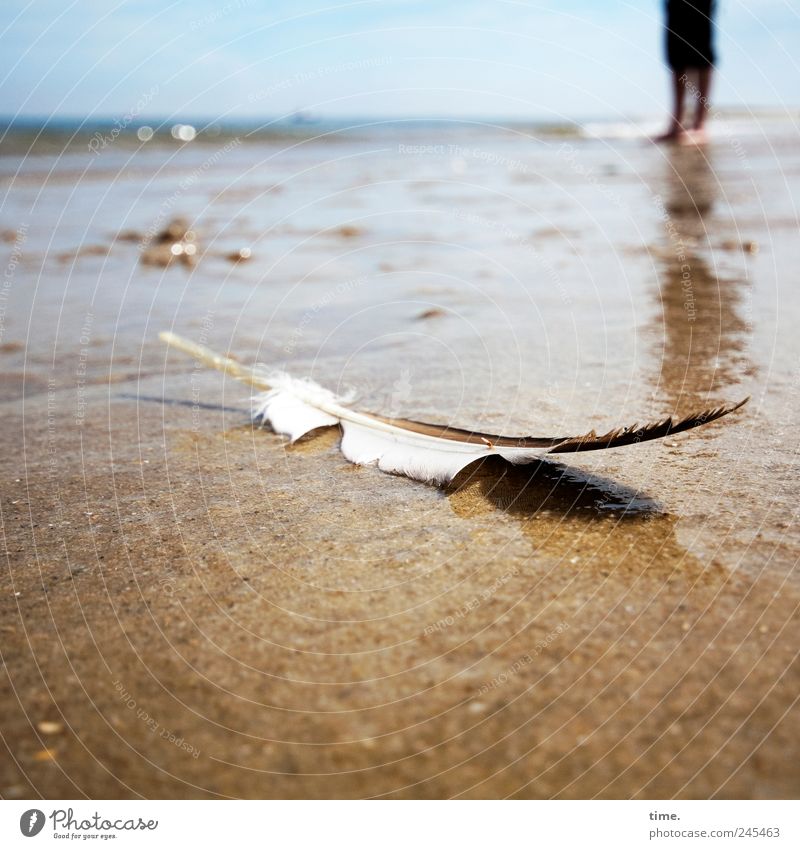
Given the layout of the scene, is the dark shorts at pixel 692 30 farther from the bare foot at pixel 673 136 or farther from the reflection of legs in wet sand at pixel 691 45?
the bare foot at pixel 673 136

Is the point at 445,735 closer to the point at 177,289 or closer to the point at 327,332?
the point at 327,332

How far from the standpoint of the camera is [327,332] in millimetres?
4598

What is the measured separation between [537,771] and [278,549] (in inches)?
38.8

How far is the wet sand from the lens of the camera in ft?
4.69

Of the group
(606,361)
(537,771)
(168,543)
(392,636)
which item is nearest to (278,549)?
(168,543)

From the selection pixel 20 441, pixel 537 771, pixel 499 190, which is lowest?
pixel 537 771

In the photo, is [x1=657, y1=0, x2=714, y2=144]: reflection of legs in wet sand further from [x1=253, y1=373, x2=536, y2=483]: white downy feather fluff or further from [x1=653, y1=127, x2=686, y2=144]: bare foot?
[x1=253, y1=373, x2=536, y2=483]: white downy feather fluff

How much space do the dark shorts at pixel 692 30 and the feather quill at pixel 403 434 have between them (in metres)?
9.86

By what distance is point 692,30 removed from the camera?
11.0 m

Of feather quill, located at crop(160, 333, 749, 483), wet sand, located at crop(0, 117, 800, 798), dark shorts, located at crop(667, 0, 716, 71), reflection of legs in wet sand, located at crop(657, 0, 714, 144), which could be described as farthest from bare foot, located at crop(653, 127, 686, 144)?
feather quill, located at crop(160, 333, 749, 483)

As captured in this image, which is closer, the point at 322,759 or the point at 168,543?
the point at 322,759
